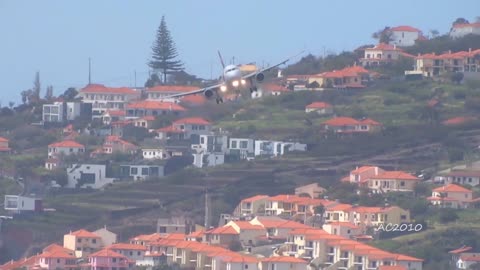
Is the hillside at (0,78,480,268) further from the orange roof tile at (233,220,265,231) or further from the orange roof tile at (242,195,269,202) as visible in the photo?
the orange roof tile at (233,220,265,231)

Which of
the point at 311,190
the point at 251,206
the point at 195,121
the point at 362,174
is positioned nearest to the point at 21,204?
the point at 251,206

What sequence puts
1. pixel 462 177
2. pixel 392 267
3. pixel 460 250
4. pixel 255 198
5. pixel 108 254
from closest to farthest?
pixel 392 267, pixel 460 250, pixel 108 254, pixel 255 198, pixel 462 177

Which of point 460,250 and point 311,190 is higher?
point 311,190

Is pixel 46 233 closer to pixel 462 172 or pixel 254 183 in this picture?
pixel 254 183

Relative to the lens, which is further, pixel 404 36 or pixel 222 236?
pixel 404 36

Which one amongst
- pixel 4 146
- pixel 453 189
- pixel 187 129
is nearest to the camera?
pixel 453 189

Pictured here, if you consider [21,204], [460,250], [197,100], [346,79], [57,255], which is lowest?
[57,255]

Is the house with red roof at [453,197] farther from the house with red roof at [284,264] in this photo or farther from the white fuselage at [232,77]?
the white fuselage at [232,77]

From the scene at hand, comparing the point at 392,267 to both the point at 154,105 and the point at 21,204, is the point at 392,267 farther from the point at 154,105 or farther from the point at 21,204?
the point at 154,105
